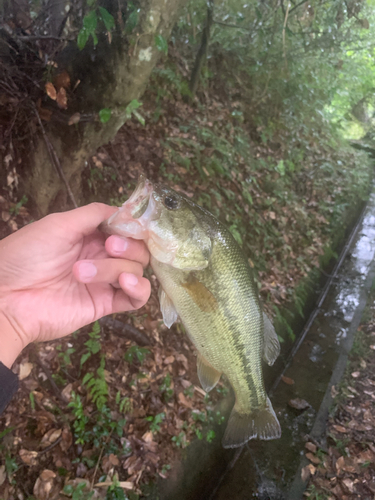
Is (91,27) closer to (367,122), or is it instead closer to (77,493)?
(77,493)

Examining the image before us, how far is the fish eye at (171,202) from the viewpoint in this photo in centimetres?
197

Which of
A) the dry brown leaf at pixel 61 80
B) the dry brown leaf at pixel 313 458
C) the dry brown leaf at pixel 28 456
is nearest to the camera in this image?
the dry brown leaf at pixel 28 456

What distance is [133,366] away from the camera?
3736 millimetres

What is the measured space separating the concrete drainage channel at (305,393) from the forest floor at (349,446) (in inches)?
4.8

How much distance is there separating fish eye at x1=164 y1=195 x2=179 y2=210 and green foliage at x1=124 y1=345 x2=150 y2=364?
7.33 feet

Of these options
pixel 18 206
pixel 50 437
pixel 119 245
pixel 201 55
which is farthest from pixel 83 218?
pixel 201 55

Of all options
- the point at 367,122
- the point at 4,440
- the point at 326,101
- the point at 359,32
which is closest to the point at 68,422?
the point at 4,440

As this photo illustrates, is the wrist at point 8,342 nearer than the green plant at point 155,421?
Yes

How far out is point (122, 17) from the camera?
2.68 m

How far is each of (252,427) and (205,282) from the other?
4.63 feet

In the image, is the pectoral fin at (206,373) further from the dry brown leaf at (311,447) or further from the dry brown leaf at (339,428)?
the dry brown leaf at (339,428)

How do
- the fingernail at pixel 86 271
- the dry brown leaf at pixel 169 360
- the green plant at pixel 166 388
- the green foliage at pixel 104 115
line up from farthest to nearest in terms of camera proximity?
the dry brown leaf at pixel 169 360
the green plant at pixel 166 388
the green foliage at pixel 104 115
the fingernail at pixel 86 271

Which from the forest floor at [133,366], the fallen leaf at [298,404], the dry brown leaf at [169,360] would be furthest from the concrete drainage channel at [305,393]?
the dry brown leaf at [169,360]

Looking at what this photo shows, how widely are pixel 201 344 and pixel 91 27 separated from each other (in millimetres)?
2503
